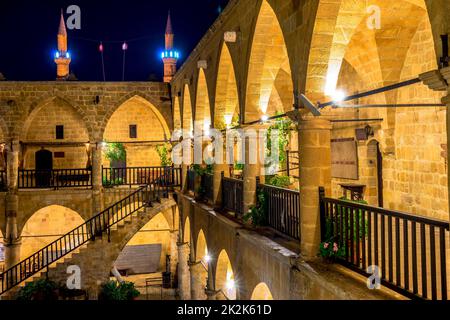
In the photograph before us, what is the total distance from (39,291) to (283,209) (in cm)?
965

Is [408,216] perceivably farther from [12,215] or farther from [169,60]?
[169,60]

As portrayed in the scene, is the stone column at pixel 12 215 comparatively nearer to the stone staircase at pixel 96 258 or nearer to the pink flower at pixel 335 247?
the stone staircase at pixel 96 258

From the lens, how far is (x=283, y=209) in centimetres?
697

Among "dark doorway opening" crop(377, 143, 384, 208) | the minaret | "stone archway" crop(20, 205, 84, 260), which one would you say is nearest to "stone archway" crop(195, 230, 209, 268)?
"dark doorway opening" crop(377, 143, 384, 208)

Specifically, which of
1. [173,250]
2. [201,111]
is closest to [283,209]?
[201,111]

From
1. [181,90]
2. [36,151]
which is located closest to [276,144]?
[181,90]

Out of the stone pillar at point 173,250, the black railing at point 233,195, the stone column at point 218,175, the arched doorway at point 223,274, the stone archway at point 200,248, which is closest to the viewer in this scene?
the black railing at point 233,195

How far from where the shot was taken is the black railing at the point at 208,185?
1177 centimetres

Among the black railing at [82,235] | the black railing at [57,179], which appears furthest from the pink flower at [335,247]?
the black railing at [57,179]

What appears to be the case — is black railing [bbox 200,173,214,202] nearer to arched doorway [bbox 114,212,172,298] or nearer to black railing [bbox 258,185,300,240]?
black railing [bbox 258,185,300,240]

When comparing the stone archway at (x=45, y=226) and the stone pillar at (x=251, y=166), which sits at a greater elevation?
the stone pillar at (x=251, y=166)

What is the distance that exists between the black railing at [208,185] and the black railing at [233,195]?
1004 millimetres

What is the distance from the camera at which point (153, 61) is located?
172 feet

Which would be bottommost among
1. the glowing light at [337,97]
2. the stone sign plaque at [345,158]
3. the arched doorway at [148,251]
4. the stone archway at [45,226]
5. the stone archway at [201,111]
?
the arched doorway at [148,251]
